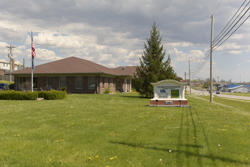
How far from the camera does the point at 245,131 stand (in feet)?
28.1

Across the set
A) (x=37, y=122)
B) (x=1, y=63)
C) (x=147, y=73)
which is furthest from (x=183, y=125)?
(x=1, y=63)

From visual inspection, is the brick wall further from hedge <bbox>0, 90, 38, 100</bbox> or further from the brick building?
hedge <bbox>0, 90, 38, 100</bbox>

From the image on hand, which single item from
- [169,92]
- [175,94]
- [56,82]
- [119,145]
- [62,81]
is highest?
[62,81]

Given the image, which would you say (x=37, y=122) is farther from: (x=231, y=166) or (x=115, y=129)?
(x=231, y=166)

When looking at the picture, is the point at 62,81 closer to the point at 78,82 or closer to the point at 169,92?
the point at 78,82

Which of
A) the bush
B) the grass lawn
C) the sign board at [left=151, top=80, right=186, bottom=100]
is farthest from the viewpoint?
the bush

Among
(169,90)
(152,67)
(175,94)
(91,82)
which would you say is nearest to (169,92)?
(169,90)

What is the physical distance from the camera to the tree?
92.0 ft

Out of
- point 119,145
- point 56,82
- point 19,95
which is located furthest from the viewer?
point 56,82

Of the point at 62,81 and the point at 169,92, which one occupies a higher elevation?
the point at 62,81

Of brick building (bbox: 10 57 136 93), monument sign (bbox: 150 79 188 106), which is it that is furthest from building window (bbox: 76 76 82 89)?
monument sign (bbox: 150 79 188 106)

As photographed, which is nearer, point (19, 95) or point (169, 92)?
point (169, 92)

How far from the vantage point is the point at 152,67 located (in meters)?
28.2

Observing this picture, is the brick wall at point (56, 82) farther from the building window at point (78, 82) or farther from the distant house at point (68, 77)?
the building window at point (78, 82)
